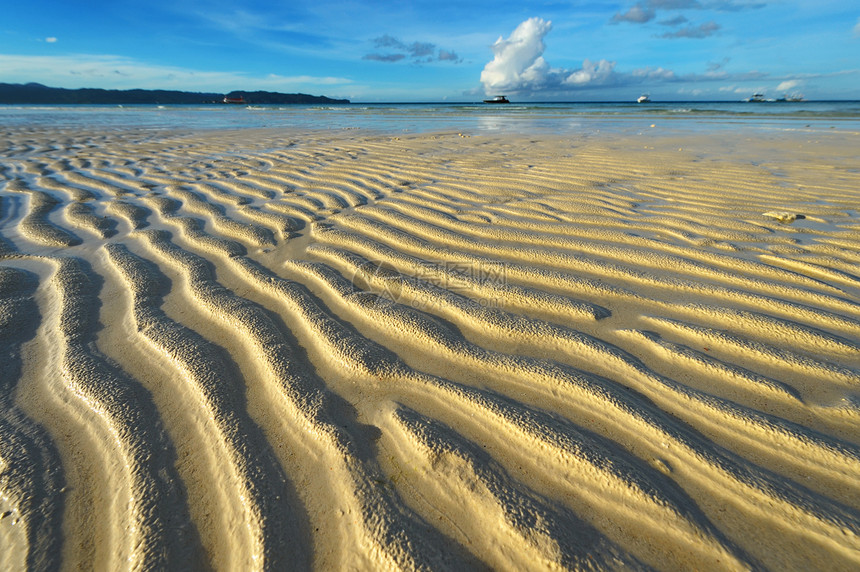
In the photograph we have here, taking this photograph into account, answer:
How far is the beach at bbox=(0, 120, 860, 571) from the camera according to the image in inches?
35.2

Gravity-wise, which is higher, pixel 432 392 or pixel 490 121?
pixel 432 392

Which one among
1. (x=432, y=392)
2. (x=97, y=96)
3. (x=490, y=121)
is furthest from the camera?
(x=97, y=96)

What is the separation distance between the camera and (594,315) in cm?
174

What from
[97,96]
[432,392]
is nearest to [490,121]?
[432,392]

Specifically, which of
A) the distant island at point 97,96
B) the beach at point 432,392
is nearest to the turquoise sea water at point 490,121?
the beach at point 432,392

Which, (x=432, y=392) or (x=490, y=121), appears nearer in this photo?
(x=432, y=392)

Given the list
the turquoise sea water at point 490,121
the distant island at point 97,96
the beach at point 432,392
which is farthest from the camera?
the distant island at point 97,96

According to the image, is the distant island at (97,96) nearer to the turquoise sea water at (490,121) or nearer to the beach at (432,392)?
the turquoise sea water at (490,121)

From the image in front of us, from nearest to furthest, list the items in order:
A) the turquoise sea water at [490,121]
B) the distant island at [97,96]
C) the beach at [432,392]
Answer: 1. the beach at [432,392]
2. the turquoise sea water at [490,121]
3. the distant island at [97,96]

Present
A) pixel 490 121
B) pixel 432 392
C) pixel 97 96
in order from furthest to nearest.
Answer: pixel 97 96, pixel 490 121, pixel 432 392

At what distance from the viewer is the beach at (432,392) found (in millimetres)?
894

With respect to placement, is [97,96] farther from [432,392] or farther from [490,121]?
[432,392]

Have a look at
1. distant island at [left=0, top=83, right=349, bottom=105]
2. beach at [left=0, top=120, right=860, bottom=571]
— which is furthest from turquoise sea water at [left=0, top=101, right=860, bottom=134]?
distant island at [left=0, top=83, right=349, bottom=105]

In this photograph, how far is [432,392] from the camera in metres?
1.33
